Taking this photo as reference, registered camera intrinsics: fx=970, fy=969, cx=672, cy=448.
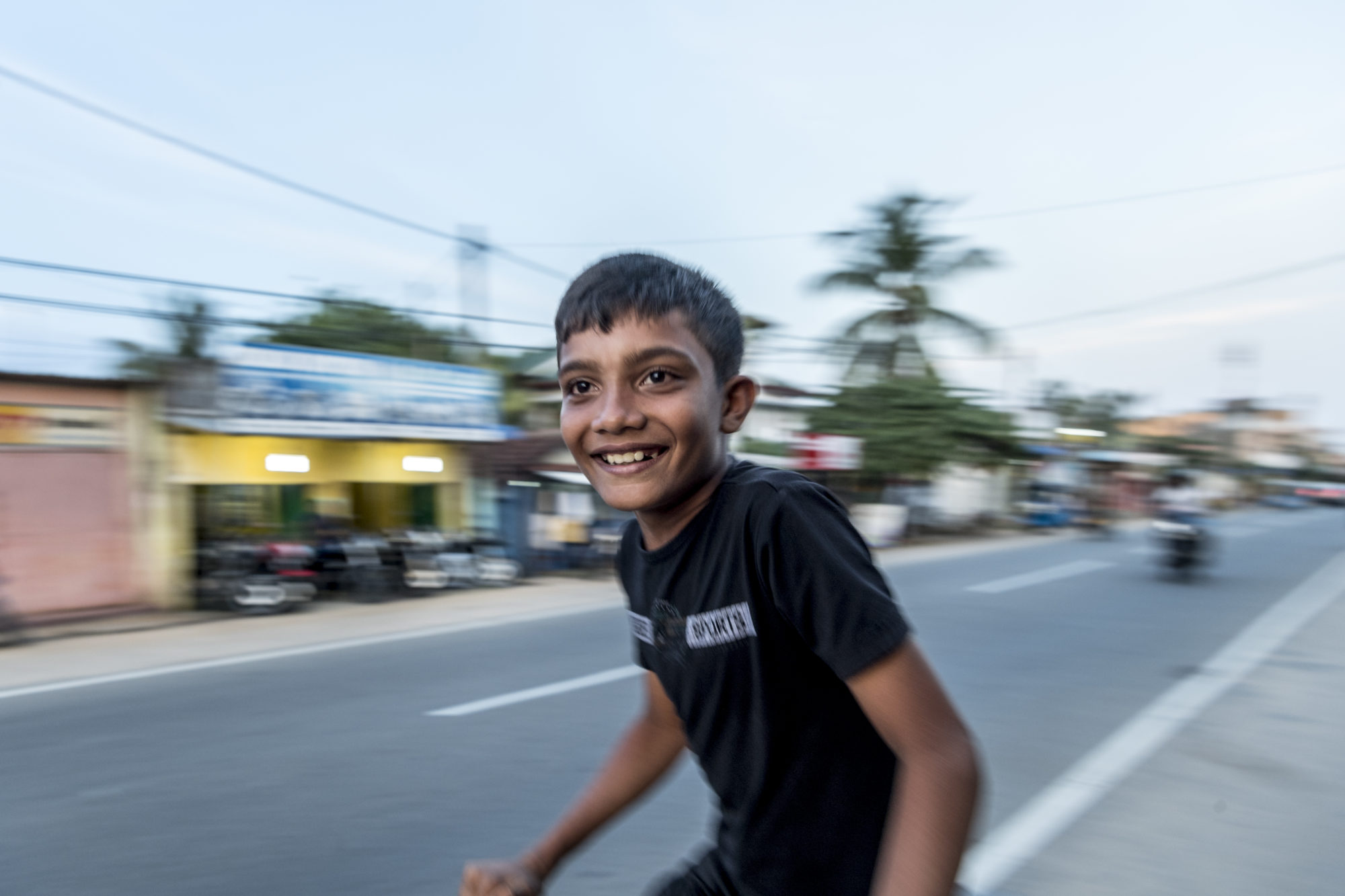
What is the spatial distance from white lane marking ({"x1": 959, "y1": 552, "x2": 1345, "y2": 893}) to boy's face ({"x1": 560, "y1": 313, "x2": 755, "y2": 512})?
2.66 feet

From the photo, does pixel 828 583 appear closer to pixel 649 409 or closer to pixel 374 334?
pixel 649 409

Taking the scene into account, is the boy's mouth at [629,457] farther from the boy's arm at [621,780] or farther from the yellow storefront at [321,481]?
the yellow storefront at [321,481]

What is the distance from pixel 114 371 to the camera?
12.3 metres

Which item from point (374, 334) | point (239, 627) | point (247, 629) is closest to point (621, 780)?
point (247, 629)

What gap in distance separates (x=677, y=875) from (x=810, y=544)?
27.7 inches

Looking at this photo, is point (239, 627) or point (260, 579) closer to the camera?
point (239, 627)

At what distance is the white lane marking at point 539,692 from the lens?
6.39 meters

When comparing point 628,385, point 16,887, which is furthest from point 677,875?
point 16,887

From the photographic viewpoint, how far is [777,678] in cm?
125

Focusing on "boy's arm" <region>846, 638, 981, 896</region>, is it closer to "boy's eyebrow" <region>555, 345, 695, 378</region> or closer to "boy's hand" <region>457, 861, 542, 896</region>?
"boy's eyebrow" <region>555, 345, 695, 378</region>

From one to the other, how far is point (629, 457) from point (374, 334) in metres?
17.5

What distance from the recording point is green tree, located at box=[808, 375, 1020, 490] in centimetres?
2520

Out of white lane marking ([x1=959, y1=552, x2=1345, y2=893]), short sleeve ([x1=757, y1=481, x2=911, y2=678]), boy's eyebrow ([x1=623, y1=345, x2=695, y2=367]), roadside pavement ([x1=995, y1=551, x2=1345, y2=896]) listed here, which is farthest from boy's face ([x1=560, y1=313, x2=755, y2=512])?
roadside pavement ([x1=995, y1=551, x2=1345, y2=896])

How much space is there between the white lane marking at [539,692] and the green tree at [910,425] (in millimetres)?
18515
